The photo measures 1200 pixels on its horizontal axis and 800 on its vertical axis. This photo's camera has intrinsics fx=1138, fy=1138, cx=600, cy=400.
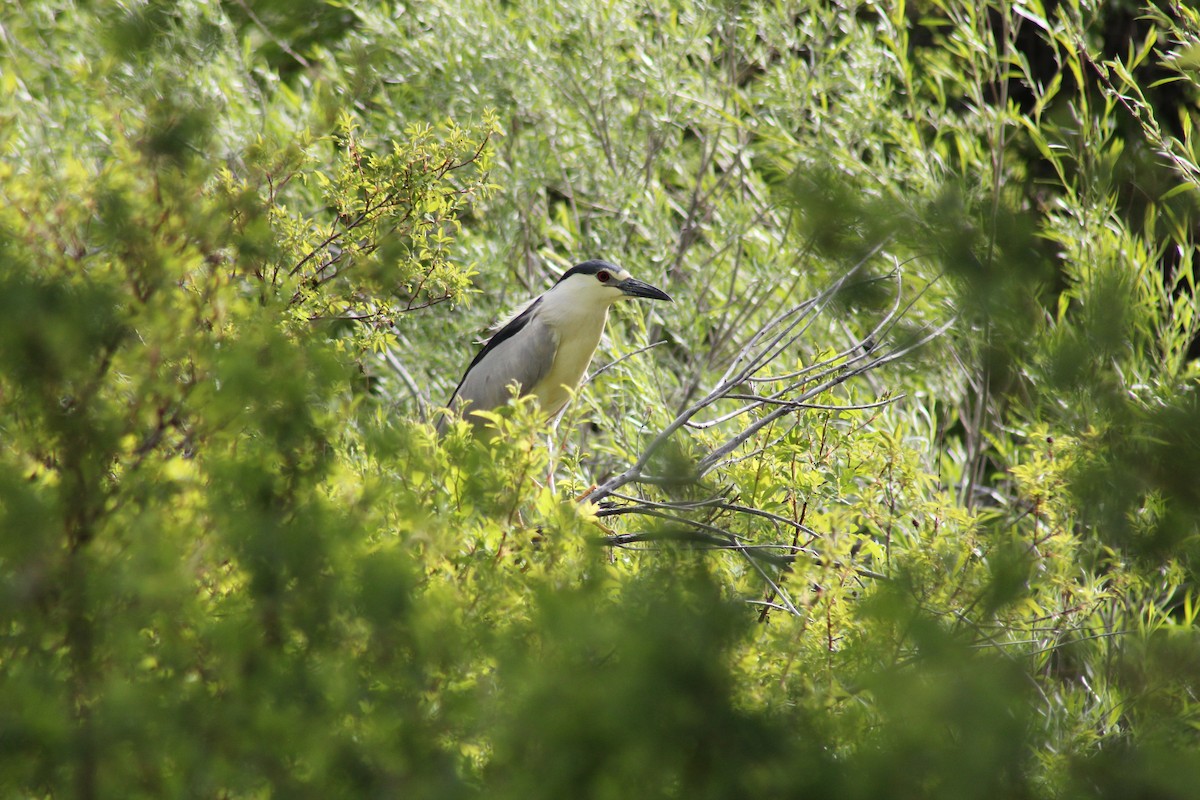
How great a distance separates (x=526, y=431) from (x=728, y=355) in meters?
2.99

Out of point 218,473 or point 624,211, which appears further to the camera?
point 624,211

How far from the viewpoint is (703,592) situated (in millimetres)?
1528

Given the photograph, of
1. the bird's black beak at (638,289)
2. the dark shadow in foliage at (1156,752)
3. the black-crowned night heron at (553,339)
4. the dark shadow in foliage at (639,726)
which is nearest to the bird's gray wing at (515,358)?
the black-crowned night heron at (553,339)

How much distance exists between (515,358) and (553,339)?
172 mm

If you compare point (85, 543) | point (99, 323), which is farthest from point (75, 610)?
point (99, 323)

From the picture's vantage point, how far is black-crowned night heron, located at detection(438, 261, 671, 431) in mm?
4402

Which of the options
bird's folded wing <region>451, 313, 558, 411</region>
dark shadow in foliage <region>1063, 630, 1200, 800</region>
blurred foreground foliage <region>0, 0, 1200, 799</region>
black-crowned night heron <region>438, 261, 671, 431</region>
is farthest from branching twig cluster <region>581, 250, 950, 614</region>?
bird's folded wing <region>451, 313, 558, 411</region>

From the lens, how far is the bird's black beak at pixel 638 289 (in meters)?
4.28

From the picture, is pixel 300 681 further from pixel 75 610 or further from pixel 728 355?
pixel 728 355

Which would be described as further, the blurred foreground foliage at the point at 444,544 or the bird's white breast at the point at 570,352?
the bird's white breast at the point at 570,352

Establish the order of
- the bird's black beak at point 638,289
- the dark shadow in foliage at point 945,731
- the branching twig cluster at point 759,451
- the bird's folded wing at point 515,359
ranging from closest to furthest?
the dark shadow in foliage at point 945,731 → the branching twig cluster at point 759,451 → the bird's black beak at point 638,289 → the bird's folded wing at point 515,359

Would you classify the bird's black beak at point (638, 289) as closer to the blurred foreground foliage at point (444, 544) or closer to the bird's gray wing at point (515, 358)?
the bird's gray wing at point (515, 358)

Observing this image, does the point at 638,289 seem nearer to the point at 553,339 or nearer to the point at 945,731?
the point at 553,339

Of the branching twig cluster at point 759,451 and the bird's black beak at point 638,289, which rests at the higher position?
the branching twig cluster at point 759,451
